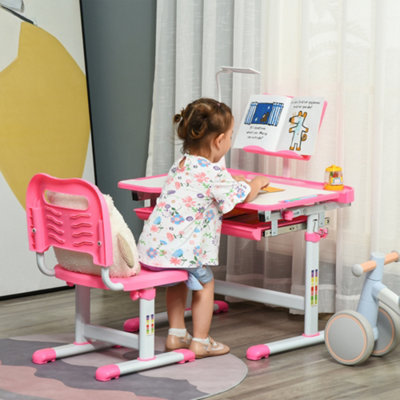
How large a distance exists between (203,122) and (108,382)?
84 cm

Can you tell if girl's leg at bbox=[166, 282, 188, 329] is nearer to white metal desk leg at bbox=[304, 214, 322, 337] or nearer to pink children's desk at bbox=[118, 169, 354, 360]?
→ pink children's desk at bbox=[118, 169, 354, 360]

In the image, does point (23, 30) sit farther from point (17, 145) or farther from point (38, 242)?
point (38, 242)

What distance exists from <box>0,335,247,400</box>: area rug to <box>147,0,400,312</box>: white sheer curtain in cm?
64

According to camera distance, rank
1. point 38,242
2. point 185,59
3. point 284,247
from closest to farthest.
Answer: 1. point 38,242
2. point 284,247
3. point 185,59

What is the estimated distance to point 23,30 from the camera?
3.47 m

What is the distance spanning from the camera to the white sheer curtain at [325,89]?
9.24 ft

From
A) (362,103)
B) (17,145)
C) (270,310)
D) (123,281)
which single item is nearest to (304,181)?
(362,103)

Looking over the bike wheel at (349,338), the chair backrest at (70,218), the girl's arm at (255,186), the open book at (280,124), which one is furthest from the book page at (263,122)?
the chair backrest at (70,218)

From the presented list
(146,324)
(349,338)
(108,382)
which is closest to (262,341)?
(349,338)

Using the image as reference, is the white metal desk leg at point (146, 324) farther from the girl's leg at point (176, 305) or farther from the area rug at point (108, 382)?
the girl's leg at point (176, 305)

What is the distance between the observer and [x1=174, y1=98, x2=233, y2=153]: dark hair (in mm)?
2570

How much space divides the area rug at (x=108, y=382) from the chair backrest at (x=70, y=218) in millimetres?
364

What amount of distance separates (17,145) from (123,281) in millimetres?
1250

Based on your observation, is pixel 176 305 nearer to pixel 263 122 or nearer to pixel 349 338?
pixel 349 338
